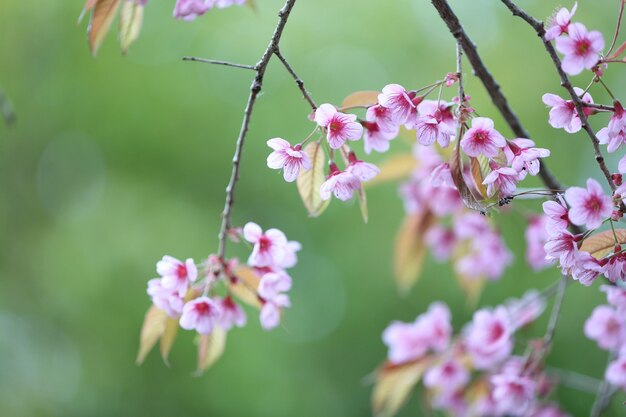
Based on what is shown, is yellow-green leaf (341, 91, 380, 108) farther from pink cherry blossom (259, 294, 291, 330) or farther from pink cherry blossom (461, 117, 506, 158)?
pink cherry blossom (259, 294, 291, 330)

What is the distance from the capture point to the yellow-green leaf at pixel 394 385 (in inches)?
42.5

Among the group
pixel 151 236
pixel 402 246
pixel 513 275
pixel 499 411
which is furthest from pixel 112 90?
pixel 499 411

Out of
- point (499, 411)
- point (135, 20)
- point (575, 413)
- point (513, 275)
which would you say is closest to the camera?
point (135, 20)

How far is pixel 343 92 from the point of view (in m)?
3.34

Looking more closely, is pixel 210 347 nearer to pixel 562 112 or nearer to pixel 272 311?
pixel 272 311

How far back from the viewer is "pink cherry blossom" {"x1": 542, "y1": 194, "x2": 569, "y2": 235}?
2.04 feet

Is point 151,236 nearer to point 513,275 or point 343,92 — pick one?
point 343,92

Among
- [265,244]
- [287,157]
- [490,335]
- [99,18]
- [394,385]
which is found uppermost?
[99,18]

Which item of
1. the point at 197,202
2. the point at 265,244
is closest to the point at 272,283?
the point at 265,244

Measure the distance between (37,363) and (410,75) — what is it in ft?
6.91

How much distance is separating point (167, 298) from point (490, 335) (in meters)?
0.55

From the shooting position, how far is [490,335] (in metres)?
1.07

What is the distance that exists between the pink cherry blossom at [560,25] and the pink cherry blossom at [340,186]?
8.7 inches

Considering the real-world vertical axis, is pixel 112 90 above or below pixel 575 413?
above
